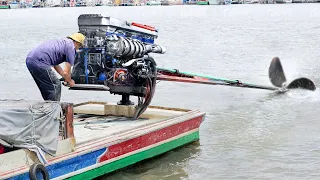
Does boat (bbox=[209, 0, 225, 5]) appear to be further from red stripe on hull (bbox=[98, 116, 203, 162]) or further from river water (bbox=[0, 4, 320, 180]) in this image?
red stripe on hull (bbox=[98, 116, 203, 162])

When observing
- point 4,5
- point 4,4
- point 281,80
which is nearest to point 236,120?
point 281,80

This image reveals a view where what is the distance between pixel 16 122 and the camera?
24.3ft

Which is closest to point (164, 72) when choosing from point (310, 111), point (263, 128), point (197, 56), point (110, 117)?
point (110, 117)

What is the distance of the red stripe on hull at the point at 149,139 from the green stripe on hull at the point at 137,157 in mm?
120

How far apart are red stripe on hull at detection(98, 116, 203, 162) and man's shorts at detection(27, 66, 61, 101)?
1209mm

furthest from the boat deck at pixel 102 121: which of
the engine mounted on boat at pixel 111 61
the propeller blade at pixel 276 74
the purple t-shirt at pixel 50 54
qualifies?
the propeller blade at pixel 276 74

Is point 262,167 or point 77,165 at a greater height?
point 77,165

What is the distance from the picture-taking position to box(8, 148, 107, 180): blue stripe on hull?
299 inches

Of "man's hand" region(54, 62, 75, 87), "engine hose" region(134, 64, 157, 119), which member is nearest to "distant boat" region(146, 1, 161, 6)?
"engine hose" region(134, 64, 157, 119)

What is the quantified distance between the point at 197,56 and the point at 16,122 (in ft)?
74.7

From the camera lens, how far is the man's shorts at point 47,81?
29.2ft

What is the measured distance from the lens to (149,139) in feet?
31.3

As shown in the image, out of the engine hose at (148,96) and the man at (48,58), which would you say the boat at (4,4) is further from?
the man at (48,58)

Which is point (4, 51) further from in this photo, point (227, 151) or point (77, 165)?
point (77, 165)
